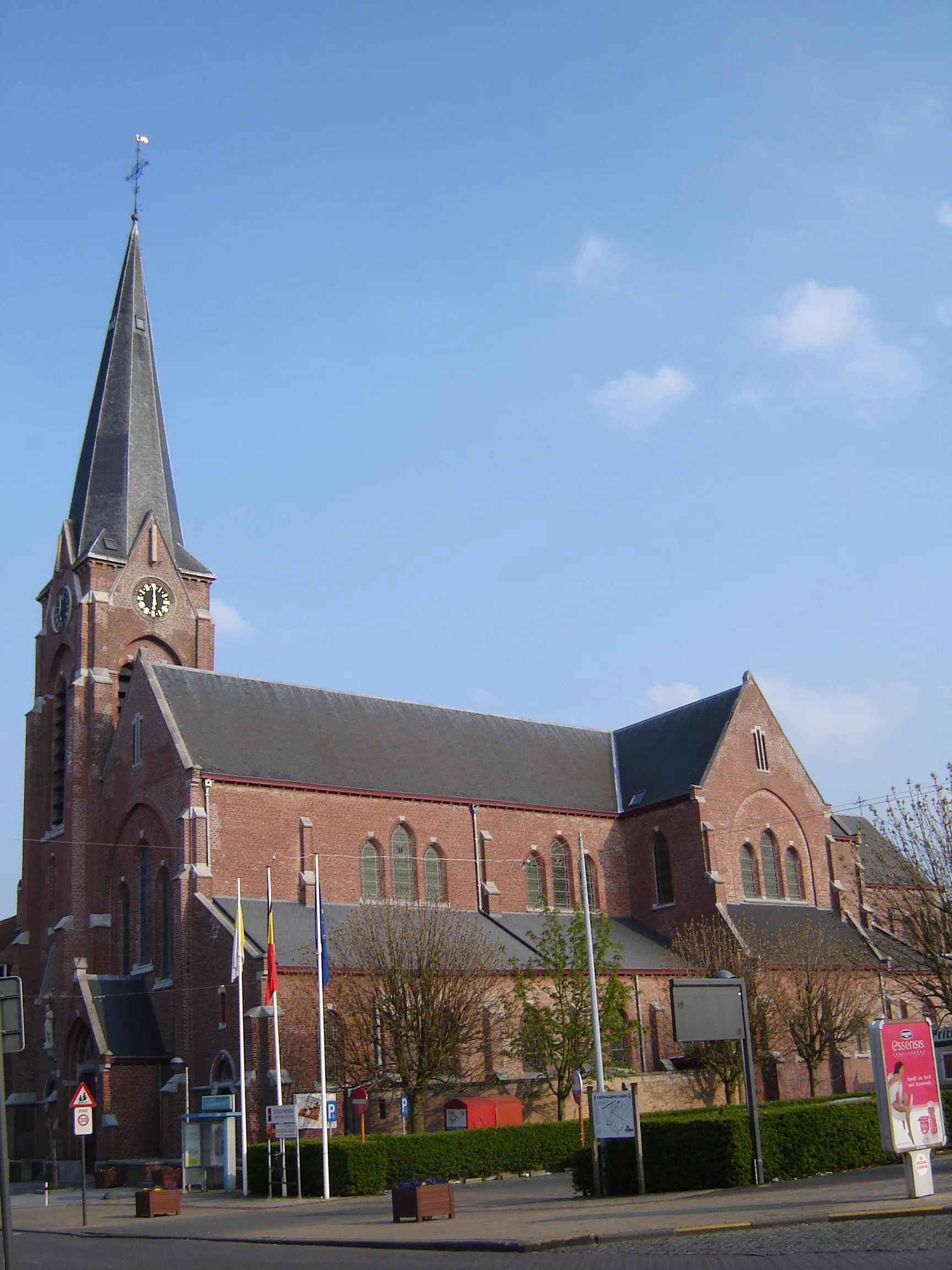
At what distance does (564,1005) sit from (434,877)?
816 centimetres

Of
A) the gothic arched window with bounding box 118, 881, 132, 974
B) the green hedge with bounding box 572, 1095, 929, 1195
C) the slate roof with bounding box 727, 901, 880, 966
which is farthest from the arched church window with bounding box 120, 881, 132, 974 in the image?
the green hedge with bounding box 572, 1095, 929, 1195

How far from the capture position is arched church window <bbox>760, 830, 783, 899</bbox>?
1938 inches

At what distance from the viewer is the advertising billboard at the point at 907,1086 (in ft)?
57.6

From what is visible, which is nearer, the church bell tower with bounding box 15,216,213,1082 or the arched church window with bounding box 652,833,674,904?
the church bell tower with bounding box 15,216,213,1082

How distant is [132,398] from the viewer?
52750 mm

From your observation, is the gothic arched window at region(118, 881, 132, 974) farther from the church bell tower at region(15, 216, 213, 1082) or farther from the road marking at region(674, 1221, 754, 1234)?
the road marking at region(674, 1221, 754, 1234)

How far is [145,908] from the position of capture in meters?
42.8

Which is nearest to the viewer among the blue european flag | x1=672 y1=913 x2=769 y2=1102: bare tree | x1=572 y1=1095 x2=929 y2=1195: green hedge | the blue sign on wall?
x1=572 y1=1095 x2=929 y2=1195: green hedge

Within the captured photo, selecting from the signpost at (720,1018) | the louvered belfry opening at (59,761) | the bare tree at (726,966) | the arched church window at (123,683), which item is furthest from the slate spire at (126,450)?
the signpost at (720,1018)

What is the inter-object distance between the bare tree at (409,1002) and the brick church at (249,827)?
1.05m

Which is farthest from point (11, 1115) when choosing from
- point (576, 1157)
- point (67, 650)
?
point (576, 1157)

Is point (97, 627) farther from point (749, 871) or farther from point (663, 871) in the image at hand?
point (749, 871)

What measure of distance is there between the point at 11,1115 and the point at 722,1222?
33.1 meters

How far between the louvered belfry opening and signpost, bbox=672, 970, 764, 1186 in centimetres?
3075
